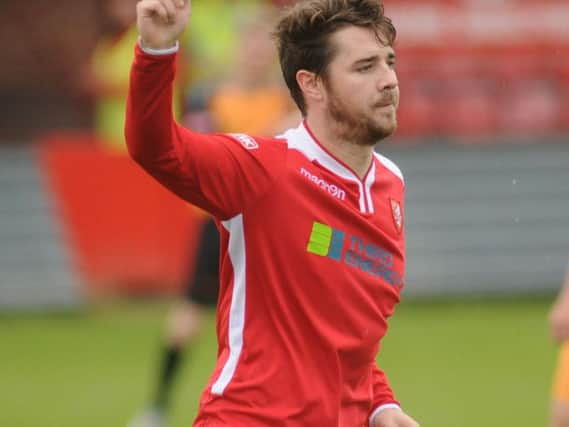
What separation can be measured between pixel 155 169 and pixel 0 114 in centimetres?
1389

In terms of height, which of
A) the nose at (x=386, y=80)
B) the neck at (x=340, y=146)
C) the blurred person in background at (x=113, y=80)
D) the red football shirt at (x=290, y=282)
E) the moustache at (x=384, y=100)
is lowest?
the blurred person in background at (x=113, y=80)

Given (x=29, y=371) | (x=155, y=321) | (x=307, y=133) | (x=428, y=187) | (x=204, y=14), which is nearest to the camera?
(x=307, y=133)

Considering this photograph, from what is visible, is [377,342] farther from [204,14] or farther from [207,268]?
[204,14]

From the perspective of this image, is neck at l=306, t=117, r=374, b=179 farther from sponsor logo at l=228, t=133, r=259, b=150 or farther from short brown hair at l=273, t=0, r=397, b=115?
sponsor logo at l=228, t=133, r=259, b=150

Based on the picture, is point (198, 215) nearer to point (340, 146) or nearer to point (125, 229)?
point (125, 229)

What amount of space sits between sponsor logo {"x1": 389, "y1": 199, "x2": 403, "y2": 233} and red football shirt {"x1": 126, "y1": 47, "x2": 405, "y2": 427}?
137mm

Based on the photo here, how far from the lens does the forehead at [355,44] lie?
486 cm

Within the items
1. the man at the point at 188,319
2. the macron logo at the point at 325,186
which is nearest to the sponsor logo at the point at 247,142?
the macron logo at the point at 325,186

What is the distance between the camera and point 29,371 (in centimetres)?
1138

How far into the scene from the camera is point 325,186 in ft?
15.8

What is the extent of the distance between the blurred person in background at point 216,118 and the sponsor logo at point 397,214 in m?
3.44

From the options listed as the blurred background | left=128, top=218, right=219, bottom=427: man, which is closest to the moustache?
left=128, top=218, right=219, bottom=427: man

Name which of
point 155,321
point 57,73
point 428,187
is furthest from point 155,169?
point 57,73

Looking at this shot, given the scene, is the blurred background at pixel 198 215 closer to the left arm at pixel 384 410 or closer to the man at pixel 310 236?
the left arm at pixel 384 410
